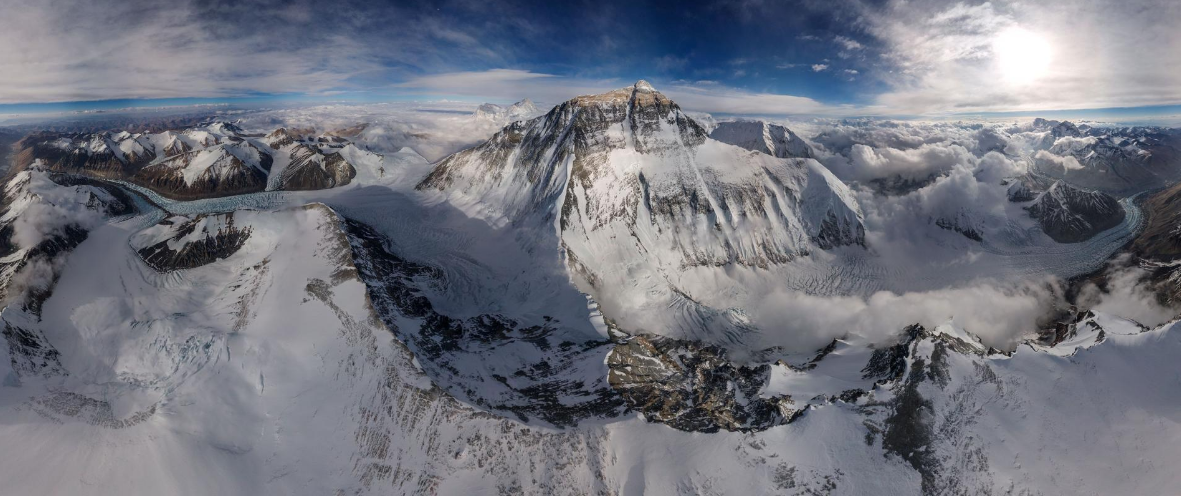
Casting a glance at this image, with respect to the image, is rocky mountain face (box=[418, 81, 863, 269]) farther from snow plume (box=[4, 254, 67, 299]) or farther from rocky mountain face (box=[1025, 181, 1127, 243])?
rocky mountain face (box=[1025, 181, 1127, 243])

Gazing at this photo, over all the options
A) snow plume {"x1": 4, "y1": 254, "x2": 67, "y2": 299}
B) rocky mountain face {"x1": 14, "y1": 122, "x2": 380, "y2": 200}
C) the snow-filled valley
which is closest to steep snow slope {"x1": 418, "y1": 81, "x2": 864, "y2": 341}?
Result: the snow-filled valley

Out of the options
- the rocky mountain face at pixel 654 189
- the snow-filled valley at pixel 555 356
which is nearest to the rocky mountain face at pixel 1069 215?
the snow-filled valley at pixel 555 356

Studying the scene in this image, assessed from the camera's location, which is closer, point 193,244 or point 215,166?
point 193,244

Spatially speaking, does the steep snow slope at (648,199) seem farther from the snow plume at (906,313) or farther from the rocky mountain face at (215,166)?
the rocky mountain face at (215,166)

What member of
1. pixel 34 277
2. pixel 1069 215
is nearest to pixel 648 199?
pixel 34 277

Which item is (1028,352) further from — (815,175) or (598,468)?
(815,175)

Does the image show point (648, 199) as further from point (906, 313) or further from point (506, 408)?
point (506, 408)
